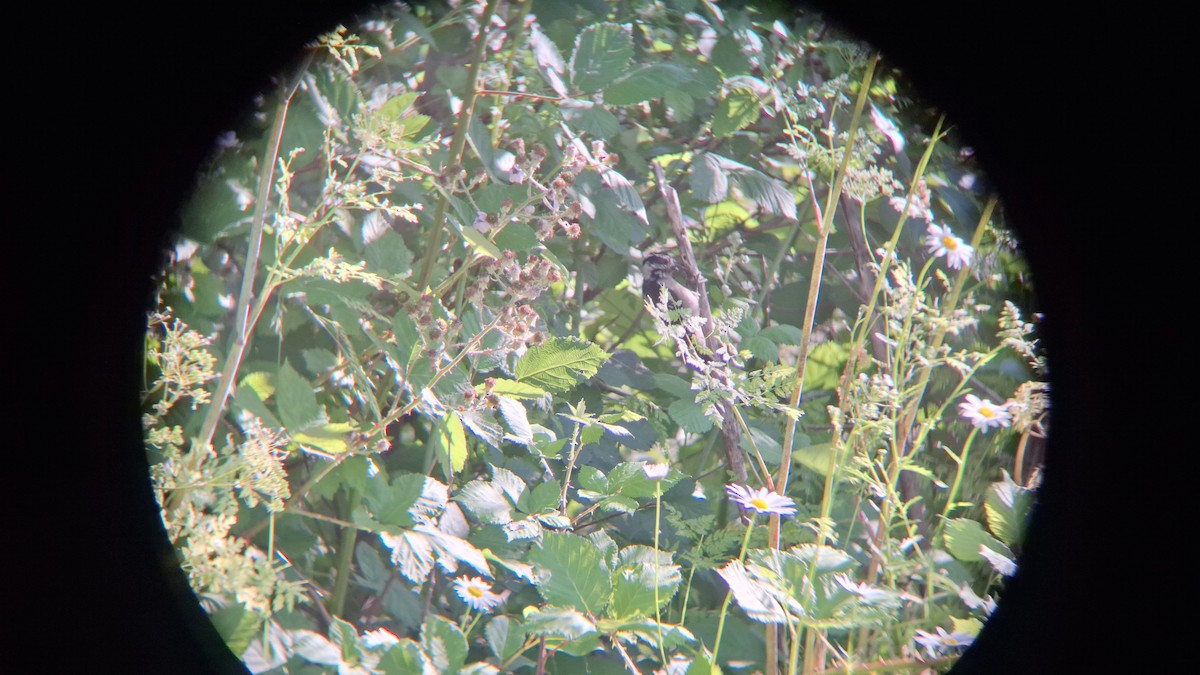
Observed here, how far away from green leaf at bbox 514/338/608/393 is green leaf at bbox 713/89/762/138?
34 centimetres

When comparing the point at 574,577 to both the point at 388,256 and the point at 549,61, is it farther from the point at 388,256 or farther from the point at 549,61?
the point at 549,61

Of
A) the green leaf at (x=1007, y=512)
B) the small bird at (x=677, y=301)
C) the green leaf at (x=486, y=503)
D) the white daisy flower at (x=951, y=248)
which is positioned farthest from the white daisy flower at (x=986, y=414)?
the green leaf at (x=486, y=503)

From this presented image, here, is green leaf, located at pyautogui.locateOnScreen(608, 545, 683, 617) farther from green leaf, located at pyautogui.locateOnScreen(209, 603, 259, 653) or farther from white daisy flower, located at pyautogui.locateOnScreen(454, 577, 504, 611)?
green leaf, located at pyautogui.locateOnScreen(209, 603, 259, 653)

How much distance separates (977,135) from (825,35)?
0.78 ft

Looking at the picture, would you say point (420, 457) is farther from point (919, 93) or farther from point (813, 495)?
point (919, 93)

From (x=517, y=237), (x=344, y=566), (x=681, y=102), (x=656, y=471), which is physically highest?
(x=681, y=102)

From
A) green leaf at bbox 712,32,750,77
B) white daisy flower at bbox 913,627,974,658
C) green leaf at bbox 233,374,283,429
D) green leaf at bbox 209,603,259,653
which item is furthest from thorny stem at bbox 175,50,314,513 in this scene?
white daisy flower at bbox 913,627,974,658

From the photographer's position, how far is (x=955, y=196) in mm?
1037

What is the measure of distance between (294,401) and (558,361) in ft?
0.81

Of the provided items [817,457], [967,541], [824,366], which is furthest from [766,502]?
[824,366]

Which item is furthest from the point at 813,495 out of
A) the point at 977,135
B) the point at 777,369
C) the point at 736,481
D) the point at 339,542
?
the point at 339,542

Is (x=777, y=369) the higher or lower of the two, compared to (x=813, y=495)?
higher

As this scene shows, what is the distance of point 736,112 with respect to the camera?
98 centimetres

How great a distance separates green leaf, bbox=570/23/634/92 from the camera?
2.75 ft
